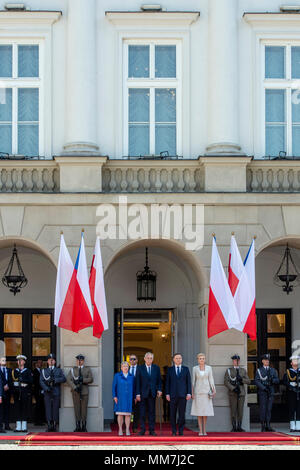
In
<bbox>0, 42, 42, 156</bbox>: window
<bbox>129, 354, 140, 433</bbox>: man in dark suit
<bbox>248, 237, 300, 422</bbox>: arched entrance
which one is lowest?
<bbox>129, 354, 140, 433</bbox>: man in dark suit

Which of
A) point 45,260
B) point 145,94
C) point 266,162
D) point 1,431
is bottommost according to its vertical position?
point 1,431

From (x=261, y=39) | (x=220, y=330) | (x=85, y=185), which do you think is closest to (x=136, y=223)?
(x=85, y=185)

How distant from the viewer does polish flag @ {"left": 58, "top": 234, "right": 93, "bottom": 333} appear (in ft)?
71.1

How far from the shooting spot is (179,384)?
21.3m

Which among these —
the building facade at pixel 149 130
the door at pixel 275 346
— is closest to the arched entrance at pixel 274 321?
the door at pixel 275 346

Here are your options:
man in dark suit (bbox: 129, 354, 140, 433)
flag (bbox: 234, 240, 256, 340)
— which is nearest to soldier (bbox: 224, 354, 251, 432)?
flag (bbox: 234, 240, 256, 340)

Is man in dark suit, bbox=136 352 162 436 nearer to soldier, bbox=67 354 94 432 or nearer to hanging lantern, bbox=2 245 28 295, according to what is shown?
soldier, bbox=67 354 94 432

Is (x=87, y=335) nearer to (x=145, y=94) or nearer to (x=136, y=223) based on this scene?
(x=136, y=223)

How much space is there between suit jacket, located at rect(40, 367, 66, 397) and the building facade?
0.25 meters

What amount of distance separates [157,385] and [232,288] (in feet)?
7.60

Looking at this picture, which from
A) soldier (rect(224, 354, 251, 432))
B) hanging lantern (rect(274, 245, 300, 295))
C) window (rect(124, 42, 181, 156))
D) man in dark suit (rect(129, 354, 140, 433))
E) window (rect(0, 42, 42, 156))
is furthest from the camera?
hanging lantern (rect(274, 245, 300, 295))

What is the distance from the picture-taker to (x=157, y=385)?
21438 mm

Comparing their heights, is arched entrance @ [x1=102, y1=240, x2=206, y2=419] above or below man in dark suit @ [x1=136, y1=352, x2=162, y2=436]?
above

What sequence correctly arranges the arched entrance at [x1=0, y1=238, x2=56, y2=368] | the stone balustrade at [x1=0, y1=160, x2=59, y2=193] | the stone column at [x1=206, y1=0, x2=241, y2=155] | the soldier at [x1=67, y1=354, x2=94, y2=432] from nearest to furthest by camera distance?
the soldier at [x1=67, y1=354, x2=94, y2=432], the stone balustrade at [x1=0, y1=160, x2=59, y2=193], the stone column at [x1=206, y1=0, x2=241, y2=155], the arched entrance at [x1=0, y1=238, x2=56, y2=368]
